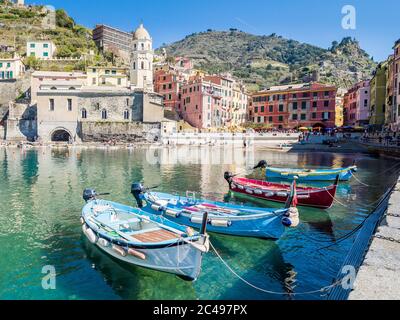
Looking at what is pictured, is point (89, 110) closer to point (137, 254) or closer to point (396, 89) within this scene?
point (396, 89)

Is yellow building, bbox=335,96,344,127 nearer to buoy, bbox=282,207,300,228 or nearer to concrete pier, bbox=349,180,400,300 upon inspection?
buoy, bbox=282,207,300,228

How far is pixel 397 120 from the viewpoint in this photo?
47.1m

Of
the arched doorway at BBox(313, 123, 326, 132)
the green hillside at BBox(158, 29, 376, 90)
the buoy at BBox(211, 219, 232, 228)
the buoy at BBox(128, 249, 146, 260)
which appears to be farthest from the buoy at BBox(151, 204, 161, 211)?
the green hillside at BBox(158, 29, 376, 90)

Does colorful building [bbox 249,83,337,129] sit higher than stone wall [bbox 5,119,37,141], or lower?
higher

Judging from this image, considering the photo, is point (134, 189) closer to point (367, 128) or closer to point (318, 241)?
point (318, 241)

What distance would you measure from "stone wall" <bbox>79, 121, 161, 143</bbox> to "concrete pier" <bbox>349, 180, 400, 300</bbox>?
63299mm

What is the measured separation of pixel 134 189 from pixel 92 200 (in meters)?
2.28

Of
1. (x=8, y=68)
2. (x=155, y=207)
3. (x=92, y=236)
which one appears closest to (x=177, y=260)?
(x=92, y=236)

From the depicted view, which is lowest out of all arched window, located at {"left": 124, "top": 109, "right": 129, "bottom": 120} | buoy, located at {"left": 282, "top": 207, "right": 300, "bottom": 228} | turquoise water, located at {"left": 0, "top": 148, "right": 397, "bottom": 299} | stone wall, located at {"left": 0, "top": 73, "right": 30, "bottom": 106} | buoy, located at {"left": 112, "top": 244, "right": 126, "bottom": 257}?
turquoise water, located at {"left": 0, "top": 148, "right": 397, "bottom": 299}

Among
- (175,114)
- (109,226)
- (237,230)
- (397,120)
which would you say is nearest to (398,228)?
(237,230)

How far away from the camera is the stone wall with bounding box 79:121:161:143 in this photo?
70.9 meters

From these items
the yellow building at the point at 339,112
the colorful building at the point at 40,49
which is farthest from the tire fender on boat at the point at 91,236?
the colorful building at the point at 40,49

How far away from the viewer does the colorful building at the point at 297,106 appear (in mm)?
71688

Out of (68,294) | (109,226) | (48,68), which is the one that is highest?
(48,68)
